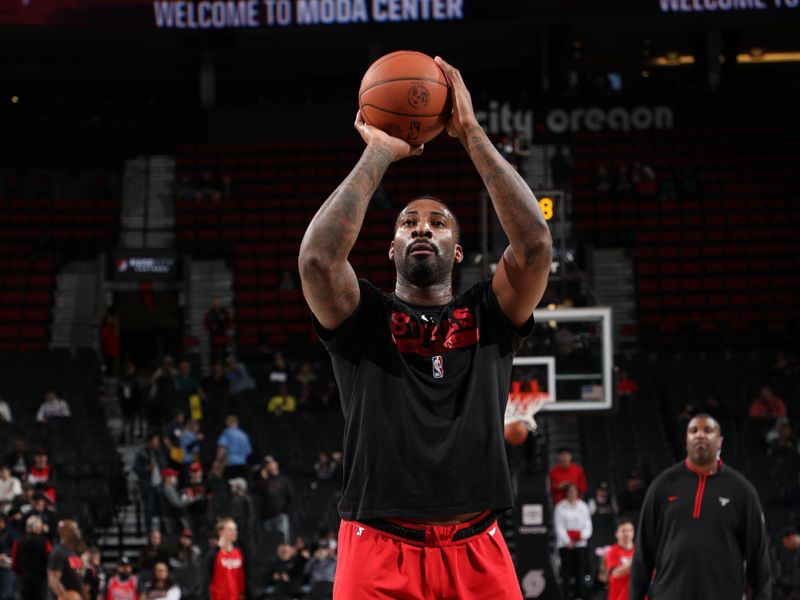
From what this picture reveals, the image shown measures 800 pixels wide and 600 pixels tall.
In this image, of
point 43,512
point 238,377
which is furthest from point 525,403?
point 238,377

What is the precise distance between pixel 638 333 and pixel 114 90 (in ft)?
45.3

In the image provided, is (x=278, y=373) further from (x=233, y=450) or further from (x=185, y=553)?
(x=185, y=553)

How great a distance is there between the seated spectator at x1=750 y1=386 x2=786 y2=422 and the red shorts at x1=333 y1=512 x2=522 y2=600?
49.3 ft

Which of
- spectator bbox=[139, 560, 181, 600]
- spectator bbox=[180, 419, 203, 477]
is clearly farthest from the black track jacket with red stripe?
spectator bbox=[180, 419, 203, 477]

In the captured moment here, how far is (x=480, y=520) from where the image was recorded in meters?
3.76

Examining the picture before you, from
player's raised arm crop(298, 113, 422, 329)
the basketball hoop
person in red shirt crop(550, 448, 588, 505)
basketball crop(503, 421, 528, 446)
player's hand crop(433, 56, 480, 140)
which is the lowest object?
person in red shirt crop(550, 448, 588, 505)

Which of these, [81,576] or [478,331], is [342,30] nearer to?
[81,576]

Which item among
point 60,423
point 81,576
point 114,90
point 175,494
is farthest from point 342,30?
point 81,576

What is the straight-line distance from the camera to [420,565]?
145 inches

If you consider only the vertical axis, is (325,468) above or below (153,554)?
above

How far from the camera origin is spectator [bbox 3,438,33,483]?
1661 centimetres

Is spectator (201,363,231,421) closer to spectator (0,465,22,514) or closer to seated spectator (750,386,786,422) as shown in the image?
spectator (0,465,22,514)

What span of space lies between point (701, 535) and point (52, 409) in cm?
1382

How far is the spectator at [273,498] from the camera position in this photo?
50.4ft
